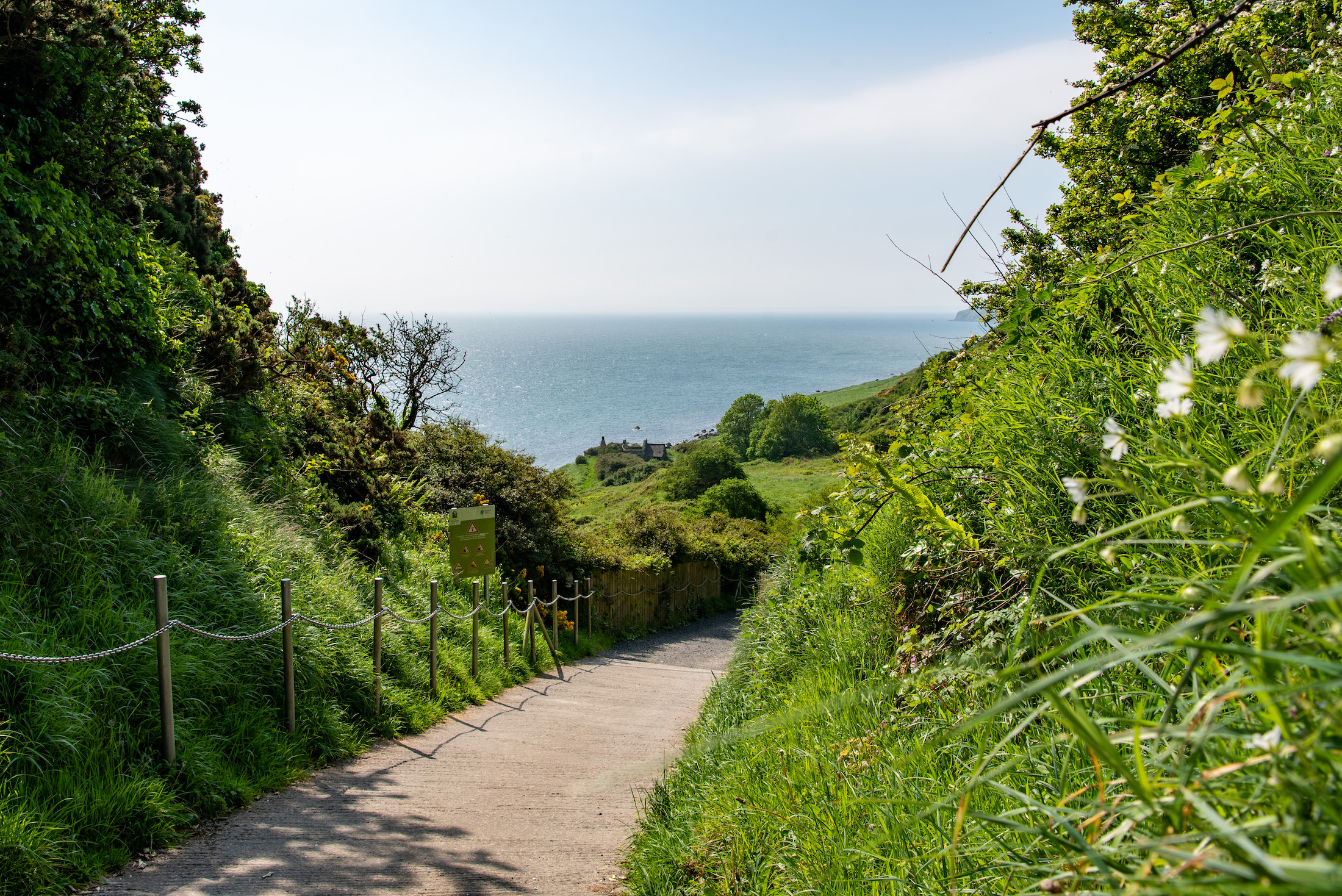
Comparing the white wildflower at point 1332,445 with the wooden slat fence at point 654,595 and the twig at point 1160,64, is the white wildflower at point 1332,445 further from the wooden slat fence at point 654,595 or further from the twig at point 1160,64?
the wooden slat fence at point 654,595

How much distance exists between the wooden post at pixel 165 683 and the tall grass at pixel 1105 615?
9.10 feet

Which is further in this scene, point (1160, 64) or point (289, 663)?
point (289, 663)

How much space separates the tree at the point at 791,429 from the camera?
5625cm

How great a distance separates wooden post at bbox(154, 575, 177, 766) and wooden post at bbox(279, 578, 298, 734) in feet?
3.09

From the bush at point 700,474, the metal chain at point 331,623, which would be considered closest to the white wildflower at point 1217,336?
the metal chain at point 331,623

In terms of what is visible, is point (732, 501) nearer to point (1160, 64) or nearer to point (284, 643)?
point (284, 643)

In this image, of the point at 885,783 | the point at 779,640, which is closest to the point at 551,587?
the point at 779,640

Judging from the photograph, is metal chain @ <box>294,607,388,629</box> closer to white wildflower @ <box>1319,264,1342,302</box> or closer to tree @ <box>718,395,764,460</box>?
white wildflower @ <box>1319,264,1342,302</box>

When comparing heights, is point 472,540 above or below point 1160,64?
below

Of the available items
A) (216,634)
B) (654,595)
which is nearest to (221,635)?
(216,634)

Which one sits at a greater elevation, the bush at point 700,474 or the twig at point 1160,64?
the twig at point 1160,64

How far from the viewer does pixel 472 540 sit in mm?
9727

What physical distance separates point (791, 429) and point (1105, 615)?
56.0 meters

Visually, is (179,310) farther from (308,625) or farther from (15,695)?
(15,695)
